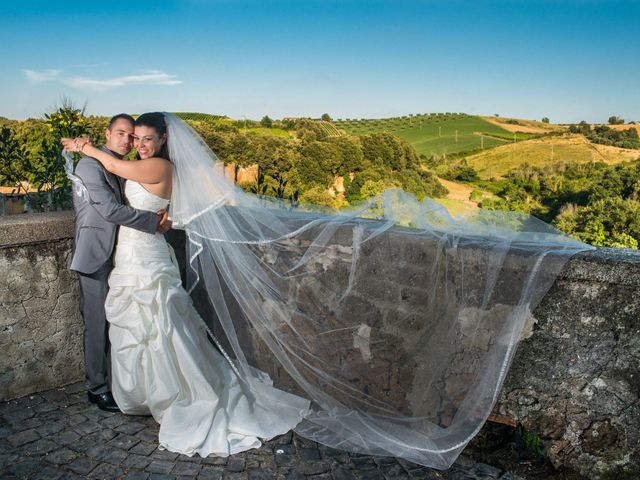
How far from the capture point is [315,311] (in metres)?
3.18

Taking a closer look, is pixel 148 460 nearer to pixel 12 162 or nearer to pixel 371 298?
pixel 371 298

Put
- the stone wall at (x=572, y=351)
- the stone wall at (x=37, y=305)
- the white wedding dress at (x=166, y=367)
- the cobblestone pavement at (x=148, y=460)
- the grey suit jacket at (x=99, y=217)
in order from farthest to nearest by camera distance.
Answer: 1. the stone wall at (x=37, y=305)
2. the grey suit jacket at (x=99, y=217)
3. the white wedding dress at (x=166, y=367)
4. the cobblestone pavement at (x=148, y=460)
5. the stone wall at (x=572, y=351)

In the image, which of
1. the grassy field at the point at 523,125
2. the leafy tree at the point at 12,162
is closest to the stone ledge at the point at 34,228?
the leafy tree at the point at 12,162

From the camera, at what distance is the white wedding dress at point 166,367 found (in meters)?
3.03

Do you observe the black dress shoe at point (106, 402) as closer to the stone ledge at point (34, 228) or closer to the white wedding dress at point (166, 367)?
the white wedding dress at point (166, 367)

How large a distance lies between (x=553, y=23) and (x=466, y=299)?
3220 inches

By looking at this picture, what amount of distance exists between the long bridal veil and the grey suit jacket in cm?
28

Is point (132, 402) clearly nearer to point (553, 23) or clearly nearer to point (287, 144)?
point (287, 144)

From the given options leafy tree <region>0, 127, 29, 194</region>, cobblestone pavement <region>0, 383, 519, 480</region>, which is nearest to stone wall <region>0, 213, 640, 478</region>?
cobblestone pavement <region>0, 383, 519, 480</region>

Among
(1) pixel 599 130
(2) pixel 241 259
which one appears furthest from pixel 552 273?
(1) pixel 599 130

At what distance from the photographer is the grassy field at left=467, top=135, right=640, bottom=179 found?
40.4 m

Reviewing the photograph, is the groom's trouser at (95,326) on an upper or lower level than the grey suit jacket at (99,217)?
lower

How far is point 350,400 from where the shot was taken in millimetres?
3098

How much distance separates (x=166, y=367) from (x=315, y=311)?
37.0 inches
